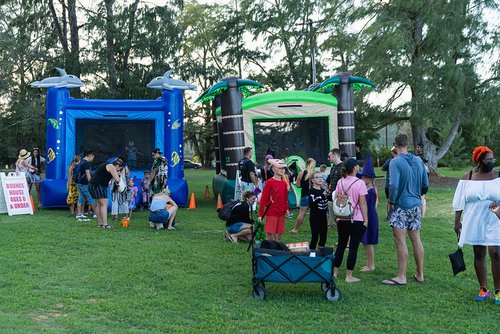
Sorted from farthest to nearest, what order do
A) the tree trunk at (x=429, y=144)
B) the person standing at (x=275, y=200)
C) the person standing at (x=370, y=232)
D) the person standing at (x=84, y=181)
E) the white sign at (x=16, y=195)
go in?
the tree trunk at (x=429, y=144)
the white sign at (x=16, y=195)
the person standing at (x=84, y=181)
the person standing at (x=275, y=200)
the person standing at (x=370, y=232)

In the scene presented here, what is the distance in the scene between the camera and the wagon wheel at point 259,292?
5.91 m

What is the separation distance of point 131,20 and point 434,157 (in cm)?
1413

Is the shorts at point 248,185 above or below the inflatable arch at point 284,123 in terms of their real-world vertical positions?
below

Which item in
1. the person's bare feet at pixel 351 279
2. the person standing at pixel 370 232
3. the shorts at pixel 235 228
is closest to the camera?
the person's bare feet at pixel 351 279

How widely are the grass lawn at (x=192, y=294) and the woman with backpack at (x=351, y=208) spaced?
0.42m

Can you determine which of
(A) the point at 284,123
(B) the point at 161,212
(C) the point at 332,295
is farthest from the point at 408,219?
(A) the point at 284,123

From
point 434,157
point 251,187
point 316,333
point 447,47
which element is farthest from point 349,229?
point 434,157

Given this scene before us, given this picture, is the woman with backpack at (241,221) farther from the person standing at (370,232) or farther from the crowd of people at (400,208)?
the person standing at (370,232)

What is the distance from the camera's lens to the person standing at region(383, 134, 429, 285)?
6.54m

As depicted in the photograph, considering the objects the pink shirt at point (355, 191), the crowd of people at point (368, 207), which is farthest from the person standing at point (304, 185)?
the pink shirt at point (355, 191)

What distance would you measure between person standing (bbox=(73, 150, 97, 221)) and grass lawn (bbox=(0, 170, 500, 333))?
87.6 inches

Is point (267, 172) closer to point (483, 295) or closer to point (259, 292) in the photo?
point (259, 292)

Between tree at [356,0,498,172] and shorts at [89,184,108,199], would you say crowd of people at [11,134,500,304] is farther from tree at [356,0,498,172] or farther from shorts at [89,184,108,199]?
tree at [356,0,498,172]

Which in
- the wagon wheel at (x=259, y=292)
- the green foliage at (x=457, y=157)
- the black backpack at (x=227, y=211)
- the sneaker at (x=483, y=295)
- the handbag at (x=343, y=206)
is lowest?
the sneaker at (x=483, y=295)
